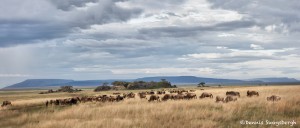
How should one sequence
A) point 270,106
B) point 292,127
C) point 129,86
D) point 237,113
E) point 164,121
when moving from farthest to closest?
point 129,86, point 270,106, point 237,113, point 164,121, point 292,127

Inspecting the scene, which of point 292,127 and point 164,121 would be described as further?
point 164,121

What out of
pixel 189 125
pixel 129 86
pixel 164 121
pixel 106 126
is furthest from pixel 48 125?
pixel 129 86

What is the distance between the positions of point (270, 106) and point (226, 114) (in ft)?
11.2

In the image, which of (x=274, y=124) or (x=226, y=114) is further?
(x=226, y=114)

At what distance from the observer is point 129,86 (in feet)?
370

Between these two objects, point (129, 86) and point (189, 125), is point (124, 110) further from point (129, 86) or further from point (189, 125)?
point (129, 86)

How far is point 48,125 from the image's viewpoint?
15969 mm

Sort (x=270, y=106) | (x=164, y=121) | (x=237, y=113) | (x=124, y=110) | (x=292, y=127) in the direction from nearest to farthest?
(x=292, y=127) < (x=164, y=121) < (x=237, y=113) < (x=270, y=106) < (x=124, y=110)

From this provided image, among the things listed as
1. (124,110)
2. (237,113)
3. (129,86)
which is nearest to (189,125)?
(237,113)

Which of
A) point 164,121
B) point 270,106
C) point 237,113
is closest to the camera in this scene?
point 164,121

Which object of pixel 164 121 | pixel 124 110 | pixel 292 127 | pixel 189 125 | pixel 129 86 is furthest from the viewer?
pixel 129 86

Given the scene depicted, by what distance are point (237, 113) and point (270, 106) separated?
2.62 metres

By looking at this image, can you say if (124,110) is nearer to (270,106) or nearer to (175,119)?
(175,119)

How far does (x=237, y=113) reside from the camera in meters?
16.9
